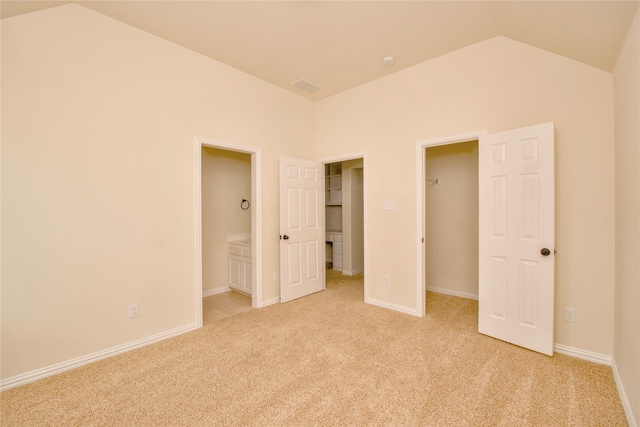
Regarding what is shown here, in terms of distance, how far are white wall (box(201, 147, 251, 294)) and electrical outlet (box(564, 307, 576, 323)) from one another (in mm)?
4130

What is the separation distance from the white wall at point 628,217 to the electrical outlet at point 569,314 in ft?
0.86

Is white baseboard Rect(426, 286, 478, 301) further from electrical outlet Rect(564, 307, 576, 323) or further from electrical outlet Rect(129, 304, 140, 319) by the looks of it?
electrical outlet Rect(129, 304, 140, 319)

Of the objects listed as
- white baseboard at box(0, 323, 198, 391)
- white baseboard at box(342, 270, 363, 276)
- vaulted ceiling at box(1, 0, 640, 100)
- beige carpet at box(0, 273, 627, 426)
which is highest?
vaulted ceiling at box(1, 0, 640, 100)

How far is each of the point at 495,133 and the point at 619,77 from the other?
0.83 metres

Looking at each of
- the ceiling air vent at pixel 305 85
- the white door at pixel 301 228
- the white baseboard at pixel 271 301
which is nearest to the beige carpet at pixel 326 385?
the white baseboard at pixel 271 301

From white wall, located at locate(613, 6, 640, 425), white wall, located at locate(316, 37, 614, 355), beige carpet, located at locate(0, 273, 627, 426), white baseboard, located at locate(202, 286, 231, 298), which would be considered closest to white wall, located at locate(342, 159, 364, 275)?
white wall, located at locate(316, 37, 614, 355)

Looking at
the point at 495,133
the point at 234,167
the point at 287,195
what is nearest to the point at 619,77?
the point at 495,133

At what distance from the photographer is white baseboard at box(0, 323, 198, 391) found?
1.99 metres

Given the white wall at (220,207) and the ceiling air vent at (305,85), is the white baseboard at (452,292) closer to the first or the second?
the white wall at (220,207)

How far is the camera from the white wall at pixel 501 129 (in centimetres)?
223

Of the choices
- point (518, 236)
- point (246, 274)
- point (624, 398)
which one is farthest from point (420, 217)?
point (246, 274)

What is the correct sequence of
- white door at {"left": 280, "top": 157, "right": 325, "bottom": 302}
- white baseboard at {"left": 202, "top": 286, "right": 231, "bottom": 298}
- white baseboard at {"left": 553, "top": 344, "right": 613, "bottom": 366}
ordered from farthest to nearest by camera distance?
white baseboard at {"left": 202, "top": 286, "right": 231, "bottom": 298} → white door at {"left": 280, "top": 157, "right": 325, "bottom": 302} → white baseboard at {"left": 553, "top": 344, "right": 613, "bottom": 366}

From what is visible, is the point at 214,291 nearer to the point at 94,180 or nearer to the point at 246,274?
the point at 246,274

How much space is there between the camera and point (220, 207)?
436cm
